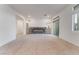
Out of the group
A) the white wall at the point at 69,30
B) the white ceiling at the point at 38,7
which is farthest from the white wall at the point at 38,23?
the white wall at the point at 69,30

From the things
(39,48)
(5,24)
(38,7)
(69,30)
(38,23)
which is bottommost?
(39,48)

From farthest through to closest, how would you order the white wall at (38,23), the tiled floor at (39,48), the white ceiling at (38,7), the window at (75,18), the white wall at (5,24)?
1. the white wall at (38,23)
2. the white ceiling at (38,7)
3. the window at (75,18)
4. the white wall at (5,24)
5. the tiled floor at (39,48)

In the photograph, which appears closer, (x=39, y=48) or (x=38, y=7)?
(x=39, y=48)

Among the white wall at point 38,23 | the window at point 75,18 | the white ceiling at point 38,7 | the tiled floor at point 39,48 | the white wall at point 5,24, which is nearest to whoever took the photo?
the tiled floor at point 39,48

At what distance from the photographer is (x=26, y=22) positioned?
18.3m

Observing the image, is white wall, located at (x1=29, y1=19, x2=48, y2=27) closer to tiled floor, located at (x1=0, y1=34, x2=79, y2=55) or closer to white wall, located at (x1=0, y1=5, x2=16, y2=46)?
white wall, located at (x1=0, y1=5, x2=16, y2=46)

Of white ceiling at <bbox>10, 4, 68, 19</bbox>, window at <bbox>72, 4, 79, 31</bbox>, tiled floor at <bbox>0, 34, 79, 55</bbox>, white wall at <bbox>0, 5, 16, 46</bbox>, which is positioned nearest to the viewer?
tiled floor at <bbox>0, 34, 79, 55</bbox>

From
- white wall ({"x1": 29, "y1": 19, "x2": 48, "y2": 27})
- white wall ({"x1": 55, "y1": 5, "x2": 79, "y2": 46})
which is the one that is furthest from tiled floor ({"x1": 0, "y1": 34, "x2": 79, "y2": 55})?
white wall ({"x1": 29, "y1": 19, "x2": 48, "y2": 27})

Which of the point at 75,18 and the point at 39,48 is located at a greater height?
the point at 75,18

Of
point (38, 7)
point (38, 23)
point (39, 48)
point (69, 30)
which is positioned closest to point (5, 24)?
point (39, 48)

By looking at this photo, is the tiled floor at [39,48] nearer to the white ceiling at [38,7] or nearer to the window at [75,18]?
the window at [75,18]

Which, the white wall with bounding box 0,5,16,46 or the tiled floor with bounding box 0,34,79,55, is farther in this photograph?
the white wall with bounding box 0,5,16,46

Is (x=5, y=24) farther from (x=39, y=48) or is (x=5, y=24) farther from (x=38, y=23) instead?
(x=38, y=23)
